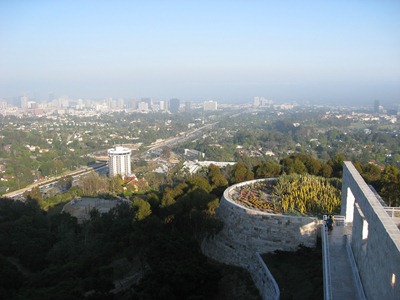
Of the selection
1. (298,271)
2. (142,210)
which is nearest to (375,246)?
(298,271)

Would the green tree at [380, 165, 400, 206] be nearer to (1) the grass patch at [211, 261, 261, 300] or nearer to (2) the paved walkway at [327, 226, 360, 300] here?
(2) the paved walkway at [327, 226, 360, 300]

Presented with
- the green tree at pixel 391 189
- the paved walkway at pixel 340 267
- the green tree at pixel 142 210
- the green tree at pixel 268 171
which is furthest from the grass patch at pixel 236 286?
the green tree at pixel 268 171

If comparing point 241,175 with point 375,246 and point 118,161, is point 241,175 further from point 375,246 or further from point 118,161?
point 118,161

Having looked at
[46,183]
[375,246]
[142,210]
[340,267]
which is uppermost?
[375,246]

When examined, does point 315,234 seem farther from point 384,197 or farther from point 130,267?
point 130,267

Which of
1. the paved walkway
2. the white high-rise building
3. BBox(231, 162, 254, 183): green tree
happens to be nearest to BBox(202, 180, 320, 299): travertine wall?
the paved walkway

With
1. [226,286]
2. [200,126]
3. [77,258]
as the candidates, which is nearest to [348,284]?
[226,286]
